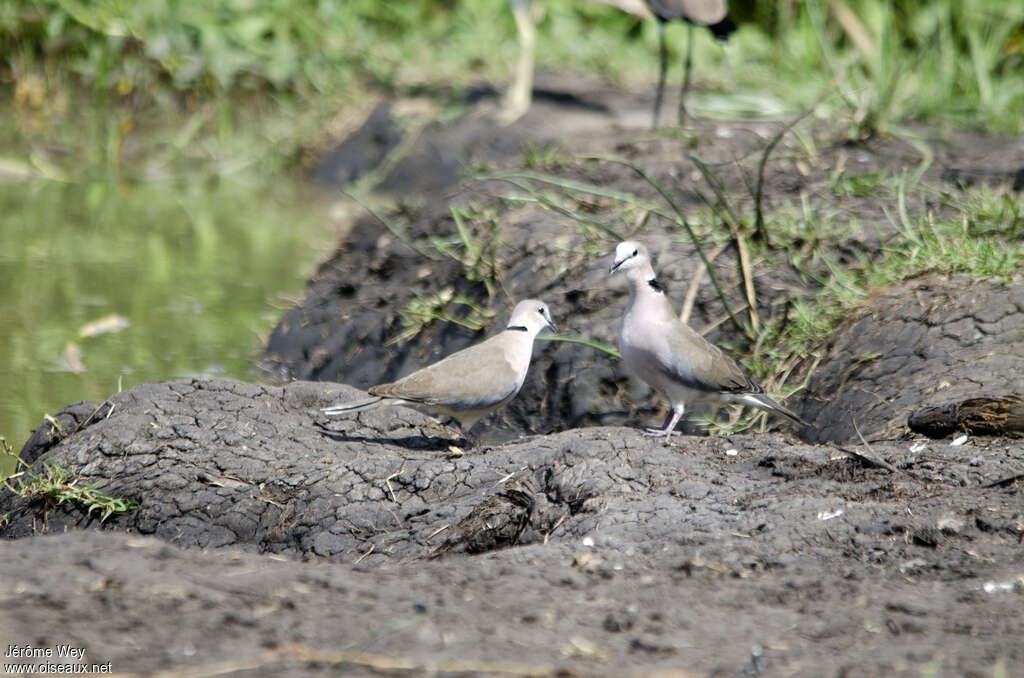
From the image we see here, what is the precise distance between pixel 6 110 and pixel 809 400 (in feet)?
30.7

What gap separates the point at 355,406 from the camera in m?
4.63

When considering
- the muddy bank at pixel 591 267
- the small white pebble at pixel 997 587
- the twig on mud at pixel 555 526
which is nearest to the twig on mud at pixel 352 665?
the small white pebble at pixel 997 587

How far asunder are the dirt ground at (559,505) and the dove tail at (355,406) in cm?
8

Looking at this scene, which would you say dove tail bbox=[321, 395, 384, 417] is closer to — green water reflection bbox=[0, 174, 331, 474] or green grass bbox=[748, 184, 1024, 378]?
green water reflection bbox=[0, 174, 331, 474]

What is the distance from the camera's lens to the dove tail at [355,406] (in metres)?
4.63

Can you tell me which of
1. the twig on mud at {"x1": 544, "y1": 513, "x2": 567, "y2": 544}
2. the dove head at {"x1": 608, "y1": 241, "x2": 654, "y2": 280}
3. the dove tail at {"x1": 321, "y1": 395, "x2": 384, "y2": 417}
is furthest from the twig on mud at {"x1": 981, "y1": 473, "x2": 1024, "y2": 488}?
the dove tail at {"x1": 321, "y1": 395, "x2": 384, "y2": 417}

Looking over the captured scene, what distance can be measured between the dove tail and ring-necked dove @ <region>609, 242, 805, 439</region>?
100cm

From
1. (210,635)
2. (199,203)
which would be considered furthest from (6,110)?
(210,635)

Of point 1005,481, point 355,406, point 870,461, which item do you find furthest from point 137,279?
point 1005,481

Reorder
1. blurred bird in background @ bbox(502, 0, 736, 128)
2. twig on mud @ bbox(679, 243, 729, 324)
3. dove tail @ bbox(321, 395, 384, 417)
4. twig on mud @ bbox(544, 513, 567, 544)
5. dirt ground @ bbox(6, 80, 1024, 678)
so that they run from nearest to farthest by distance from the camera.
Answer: dirt ground @ bbox(6, 80, 1024, 678)
twig on mud @ bbox(544, 513, 567, 544)
dove tail @ bbox(321, 395, 384, 417)
twig on mud @ bbox(679, 243, 729, 324)
blurred bird in background @ bbox(502, 0, 736, 128)

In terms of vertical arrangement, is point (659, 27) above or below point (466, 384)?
above

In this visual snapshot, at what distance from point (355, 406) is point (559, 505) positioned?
117 cm

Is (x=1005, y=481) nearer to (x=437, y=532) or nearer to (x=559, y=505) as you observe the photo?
(x=559, y=505)

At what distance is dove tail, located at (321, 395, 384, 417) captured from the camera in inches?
182
